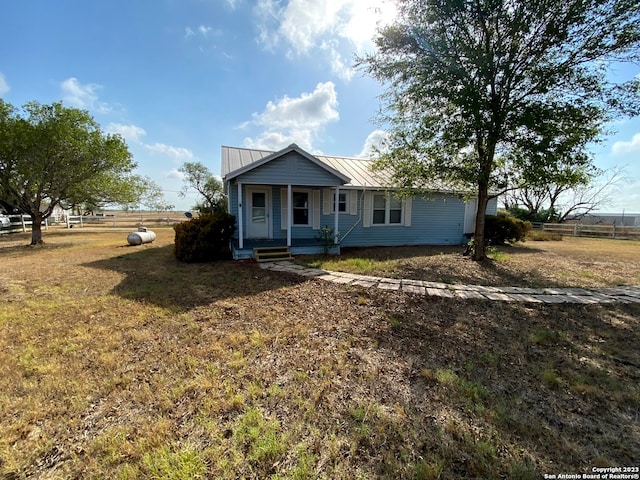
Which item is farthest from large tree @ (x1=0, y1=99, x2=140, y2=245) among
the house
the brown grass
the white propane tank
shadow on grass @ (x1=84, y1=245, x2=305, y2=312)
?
the brown grass

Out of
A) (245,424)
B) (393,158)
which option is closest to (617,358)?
(245,424)

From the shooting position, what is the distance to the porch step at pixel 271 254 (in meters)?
8.62

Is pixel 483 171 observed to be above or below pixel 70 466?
above

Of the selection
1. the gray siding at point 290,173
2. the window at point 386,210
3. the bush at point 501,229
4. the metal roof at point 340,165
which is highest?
the metal roof at point 340,165

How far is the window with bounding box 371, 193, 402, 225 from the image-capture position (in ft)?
38.3

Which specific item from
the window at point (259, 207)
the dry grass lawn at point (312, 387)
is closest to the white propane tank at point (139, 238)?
the window at point (259, 207)

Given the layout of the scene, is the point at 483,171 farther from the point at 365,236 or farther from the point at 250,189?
the point at 250,189

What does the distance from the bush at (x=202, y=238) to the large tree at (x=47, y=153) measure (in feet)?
24.4

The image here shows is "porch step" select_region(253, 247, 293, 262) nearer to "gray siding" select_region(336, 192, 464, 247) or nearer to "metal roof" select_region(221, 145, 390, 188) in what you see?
"gray siding" select_region(336, 192, 464, 247)

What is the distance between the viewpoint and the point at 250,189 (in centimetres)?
1020

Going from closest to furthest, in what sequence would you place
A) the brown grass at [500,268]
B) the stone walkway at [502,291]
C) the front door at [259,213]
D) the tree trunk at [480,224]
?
the stone walkway at [502,291] < the brown grass at [500,268] < the tree trunk at [480,224] < the front door at [259,213]

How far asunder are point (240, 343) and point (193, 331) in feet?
2.70

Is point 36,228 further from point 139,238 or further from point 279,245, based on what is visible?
point 279,245

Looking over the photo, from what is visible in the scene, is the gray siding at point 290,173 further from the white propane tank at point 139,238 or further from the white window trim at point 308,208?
the white propane tank at point 139,238
